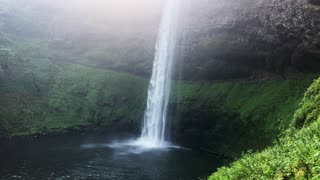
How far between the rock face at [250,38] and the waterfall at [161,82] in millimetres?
3698

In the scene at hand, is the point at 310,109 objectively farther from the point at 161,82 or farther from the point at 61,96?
the point at 61,96

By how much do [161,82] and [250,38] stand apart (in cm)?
2039

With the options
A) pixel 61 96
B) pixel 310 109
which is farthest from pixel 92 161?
pixel 310 109

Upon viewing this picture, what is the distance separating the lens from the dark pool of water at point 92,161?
146 feet

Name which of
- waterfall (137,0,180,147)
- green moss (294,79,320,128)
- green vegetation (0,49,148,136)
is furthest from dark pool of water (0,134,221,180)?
green moss (294,79,320,128)

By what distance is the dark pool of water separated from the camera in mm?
44594

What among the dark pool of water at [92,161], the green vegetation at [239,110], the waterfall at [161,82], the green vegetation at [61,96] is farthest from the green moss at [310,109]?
the green vegetation at [61,96]

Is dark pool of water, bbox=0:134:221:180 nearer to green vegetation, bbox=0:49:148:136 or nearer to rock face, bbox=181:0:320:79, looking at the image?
green vegetation, bbox=0:49:148:136

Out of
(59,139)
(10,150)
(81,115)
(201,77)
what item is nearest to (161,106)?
(201,77)

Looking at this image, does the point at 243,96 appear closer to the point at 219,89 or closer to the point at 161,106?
the point at 219,89

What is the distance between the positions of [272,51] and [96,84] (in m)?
36.2

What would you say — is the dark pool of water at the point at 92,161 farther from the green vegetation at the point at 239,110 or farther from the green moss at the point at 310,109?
the green moss at the point at 310,109

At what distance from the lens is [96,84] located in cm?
8338

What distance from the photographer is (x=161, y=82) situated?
79875 mm
